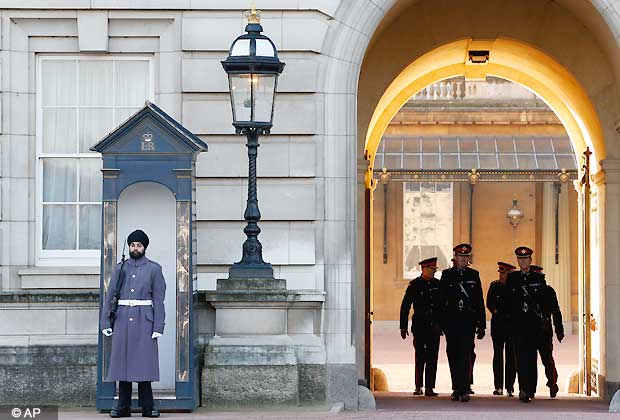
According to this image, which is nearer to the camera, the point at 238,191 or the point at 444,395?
the point at 238,191

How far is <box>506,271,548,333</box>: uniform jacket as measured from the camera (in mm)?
17828

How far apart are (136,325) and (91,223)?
7.66 ft

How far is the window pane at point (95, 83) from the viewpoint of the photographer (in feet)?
49.7

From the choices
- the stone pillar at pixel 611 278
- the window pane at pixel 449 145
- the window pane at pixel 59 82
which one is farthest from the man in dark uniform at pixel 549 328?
the window pane at pixel 449 145

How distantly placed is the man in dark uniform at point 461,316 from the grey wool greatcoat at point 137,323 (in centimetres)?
524

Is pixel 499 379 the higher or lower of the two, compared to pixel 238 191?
lower

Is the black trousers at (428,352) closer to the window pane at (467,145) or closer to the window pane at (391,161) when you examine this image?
the window pane at (391,161)

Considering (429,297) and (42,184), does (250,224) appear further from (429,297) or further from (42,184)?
(429,297)

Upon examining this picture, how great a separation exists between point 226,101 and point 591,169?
6.06 m

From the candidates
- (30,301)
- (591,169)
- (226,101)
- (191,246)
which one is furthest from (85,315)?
(591,169)

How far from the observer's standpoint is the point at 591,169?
19281mm

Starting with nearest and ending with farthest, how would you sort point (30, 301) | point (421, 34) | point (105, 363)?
1. point (105, 363)
2. point (30, 301)
3. point (421, 34)

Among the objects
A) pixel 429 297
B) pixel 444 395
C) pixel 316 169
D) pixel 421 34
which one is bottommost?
pixel 444 395

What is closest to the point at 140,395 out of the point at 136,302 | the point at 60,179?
the point at 136,302
